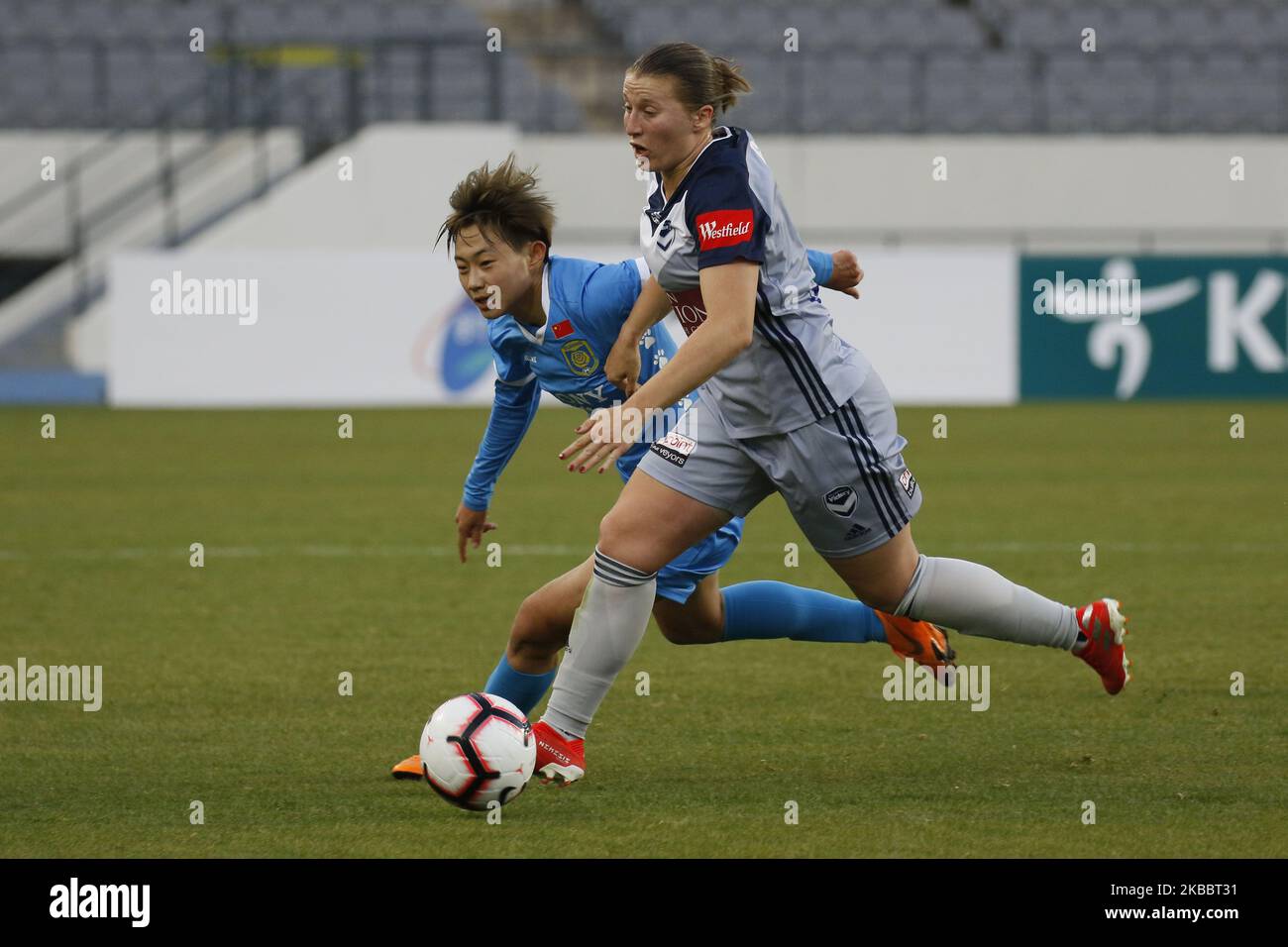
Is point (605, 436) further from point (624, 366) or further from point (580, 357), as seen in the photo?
point (580, 357)

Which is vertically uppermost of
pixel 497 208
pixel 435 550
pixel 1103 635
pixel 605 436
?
pixel 497 208

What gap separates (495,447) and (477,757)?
116 cm

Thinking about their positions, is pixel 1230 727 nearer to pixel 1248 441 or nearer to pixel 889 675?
pixel 889 675

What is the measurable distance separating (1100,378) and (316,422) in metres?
8.67

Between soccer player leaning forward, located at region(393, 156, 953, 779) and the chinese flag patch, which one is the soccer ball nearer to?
soccer player leaning forward, located at region(393, 156, 953, 779)

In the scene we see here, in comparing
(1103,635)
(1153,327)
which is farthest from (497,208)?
(1153,327)

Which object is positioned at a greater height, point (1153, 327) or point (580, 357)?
point (1153, 327)

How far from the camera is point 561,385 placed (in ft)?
16.3

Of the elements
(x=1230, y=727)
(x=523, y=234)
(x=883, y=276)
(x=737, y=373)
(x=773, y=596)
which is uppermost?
(x=883, y=276)

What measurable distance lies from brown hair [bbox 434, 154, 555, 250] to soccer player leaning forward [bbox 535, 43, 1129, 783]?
0.35 metres

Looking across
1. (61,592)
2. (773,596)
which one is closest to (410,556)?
(61,592)

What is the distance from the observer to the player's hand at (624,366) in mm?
4539

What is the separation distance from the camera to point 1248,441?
1545 cm

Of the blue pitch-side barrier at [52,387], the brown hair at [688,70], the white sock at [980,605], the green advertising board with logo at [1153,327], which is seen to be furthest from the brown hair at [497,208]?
the blue pitch-side barrier at [52,387]
